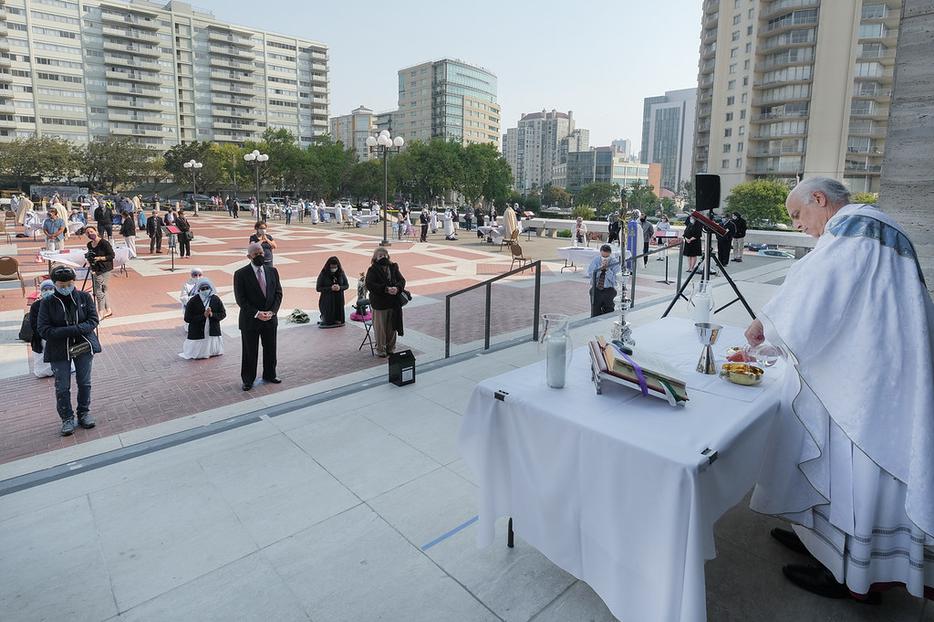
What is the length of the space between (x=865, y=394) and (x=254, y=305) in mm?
6255

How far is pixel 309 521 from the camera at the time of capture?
3.70m

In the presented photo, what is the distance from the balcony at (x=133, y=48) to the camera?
302 feet

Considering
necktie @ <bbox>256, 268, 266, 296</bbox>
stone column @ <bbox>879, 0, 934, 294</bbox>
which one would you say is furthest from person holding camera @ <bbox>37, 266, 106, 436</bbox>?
stone column @ <bbox>879, 0, 934, 294</bbox>

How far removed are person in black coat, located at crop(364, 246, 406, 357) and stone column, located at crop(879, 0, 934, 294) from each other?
5696mm

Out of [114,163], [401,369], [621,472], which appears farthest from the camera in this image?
[114,163]

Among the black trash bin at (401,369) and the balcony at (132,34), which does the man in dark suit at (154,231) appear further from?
the balcony at (132,34)

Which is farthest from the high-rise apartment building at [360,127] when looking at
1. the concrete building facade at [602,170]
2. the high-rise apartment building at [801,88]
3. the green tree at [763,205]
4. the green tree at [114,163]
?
the green tree at [763,205]

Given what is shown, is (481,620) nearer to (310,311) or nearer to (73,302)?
(73,302)

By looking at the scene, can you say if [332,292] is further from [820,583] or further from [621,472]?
[820,583]

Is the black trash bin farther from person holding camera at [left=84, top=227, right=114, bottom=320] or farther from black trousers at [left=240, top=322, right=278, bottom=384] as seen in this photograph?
person holding camera at [left=84, top=227, right=114, bottom=320]

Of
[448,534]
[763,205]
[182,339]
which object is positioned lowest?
[182,339]

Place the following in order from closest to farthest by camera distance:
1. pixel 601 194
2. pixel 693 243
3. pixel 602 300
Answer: pixel 602 300
pixel 693 243
pixel 601 194

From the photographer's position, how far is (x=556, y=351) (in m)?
2.83

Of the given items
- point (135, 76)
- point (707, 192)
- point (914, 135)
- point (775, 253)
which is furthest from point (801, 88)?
point (135, 76)
